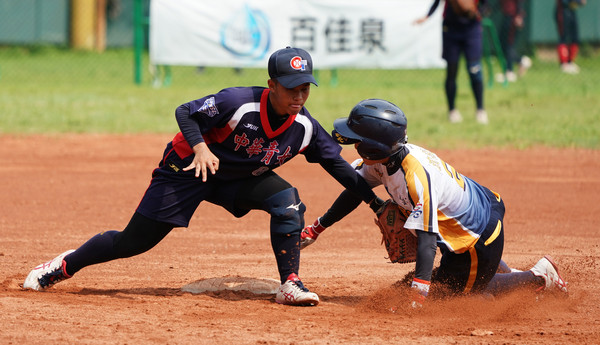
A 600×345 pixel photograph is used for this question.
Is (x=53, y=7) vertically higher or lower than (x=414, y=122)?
higher

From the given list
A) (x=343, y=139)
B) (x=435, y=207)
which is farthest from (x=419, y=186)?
(x=343, y=139)

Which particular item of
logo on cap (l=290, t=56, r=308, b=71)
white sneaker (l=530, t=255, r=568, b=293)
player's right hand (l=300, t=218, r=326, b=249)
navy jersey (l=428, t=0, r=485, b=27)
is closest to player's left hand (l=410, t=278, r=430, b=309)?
white sneaker (l=530, t=255, r=568, b=293)

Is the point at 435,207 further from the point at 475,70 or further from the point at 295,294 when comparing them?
the point at 475,70

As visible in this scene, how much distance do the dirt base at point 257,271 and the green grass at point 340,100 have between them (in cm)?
202

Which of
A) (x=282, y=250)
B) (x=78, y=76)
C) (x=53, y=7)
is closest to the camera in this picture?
(x=282, y=250)

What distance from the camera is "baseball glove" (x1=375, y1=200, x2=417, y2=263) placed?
4.88 meters

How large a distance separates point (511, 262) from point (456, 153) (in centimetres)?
473

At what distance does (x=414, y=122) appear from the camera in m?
12.5

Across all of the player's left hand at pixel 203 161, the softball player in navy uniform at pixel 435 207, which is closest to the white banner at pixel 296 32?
the softball player in navy uniform at pixel 435 207

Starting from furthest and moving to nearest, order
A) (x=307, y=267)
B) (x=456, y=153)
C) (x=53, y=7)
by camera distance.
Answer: (x=53, y=7)
(x=456, y=153)
(x=307, y=267)

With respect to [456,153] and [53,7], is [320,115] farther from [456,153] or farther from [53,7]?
[53,7]

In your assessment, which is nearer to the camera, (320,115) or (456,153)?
(456,153)

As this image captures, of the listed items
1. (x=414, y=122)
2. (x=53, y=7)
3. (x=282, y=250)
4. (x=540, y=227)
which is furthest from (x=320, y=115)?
(x=53, y=7)

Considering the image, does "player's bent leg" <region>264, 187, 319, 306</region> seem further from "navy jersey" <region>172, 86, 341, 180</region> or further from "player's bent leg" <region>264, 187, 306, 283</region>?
"navy jersey" <region>172, 86, 341, 180</region>
